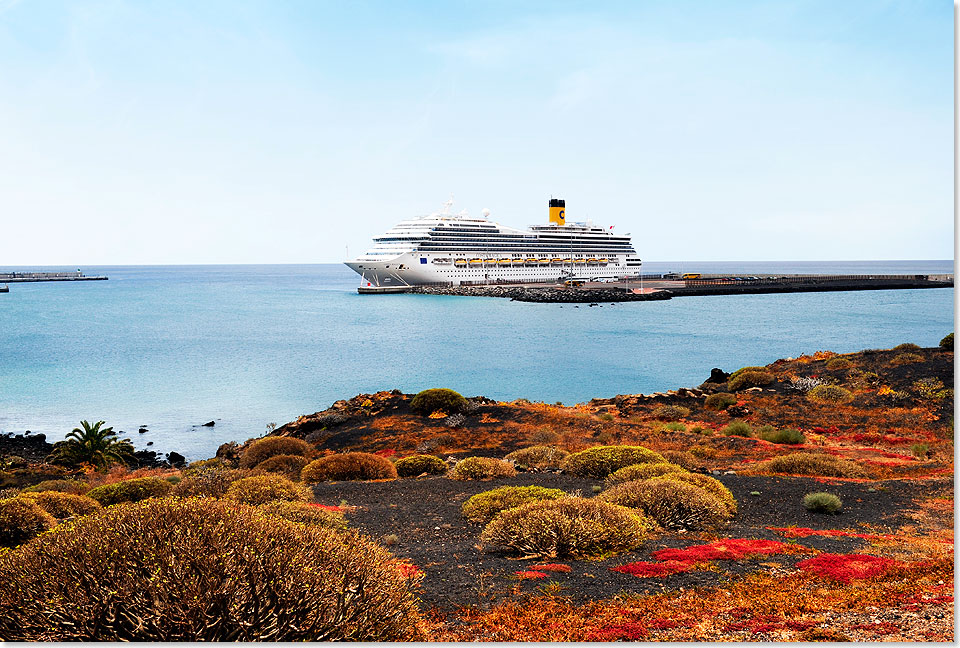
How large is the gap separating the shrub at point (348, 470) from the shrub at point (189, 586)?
389 inches

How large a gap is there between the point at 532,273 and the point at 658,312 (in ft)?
122

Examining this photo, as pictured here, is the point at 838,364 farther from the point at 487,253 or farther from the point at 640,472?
the point at 487,253

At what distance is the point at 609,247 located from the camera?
395ft

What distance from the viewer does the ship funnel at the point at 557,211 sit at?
11812 cm

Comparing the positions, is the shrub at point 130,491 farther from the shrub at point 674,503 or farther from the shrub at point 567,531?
the shrub at point 674,503

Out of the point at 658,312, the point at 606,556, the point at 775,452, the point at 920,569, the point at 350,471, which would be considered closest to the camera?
the point at 920,569

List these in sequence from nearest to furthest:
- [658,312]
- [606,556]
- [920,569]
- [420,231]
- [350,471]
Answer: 1. [920,569]
2. [606,556]
3. [350,471]
4. [658,312]
5. [420,231]

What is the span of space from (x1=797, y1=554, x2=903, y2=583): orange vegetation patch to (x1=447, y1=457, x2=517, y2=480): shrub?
7172 mm

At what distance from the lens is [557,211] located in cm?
11856

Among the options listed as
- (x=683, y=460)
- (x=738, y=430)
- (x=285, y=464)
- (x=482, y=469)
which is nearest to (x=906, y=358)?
(x=738, y=430)

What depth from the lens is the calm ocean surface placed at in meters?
31.3

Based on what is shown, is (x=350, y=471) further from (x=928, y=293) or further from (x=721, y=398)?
(x=928, y=293)

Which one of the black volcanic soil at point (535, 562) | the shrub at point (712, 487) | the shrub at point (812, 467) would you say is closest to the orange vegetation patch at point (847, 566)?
the black volcanic soil at point (535, 562)

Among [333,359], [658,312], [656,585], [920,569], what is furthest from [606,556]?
[658,312]
